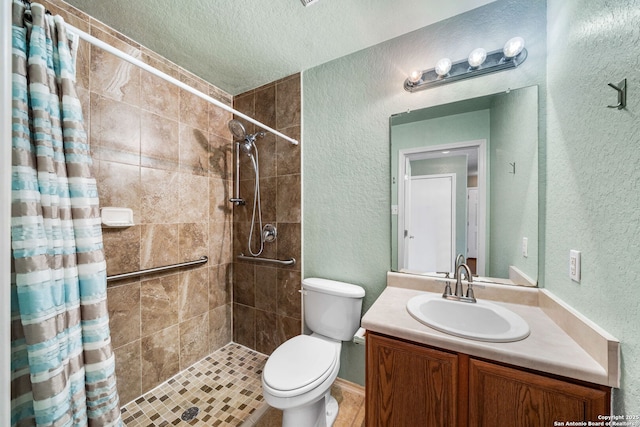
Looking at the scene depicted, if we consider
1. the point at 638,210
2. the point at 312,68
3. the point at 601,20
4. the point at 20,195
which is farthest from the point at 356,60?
the point at 20,195

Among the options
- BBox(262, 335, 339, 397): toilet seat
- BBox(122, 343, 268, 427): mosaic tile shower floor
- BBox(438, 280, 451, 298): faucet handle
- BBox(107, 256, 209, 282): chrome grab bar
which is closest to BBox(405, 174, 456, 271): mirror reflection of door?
BBox(438, 280, 451, 298): faucet handle

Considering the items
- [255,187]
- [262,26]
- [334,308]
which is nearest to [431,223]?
[334,308]

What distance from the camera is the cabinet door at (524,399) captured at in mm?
686

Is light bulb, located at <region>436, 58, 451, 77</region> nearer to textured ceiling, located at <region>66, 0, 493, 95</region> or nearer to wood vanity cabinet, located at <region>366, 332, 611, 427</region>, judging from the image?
textured ceiling, located at <region>66, 0, 493, 95</region>

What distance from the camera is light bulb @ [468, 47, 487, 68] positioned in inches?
46.3

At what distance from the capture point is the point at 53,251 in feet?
2.20

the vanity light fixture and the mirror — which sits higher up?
the vanity light fixture

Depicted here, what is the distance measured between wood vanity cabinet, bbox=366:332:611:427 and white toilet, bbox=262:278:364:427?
0.29 m

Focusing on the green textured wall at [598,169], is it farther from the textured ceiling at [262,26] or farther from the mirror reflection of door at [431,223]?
the textured ceiling at [262,26]

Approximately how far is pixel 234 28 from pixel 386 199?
1411 millimetres

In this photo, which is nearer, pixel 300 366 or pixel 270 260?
pixel 300 366

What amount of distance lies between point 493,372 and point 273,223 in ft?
5.05

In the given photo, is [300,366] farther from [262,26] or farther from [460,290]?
[262,26]

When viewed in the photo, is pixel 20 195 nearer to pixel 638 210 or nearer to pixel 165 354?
pixel 165 354
